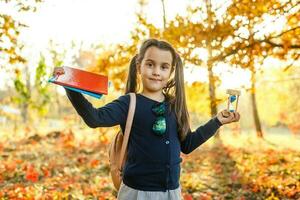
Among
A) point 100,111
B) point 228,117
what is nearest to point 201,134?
point 228,117

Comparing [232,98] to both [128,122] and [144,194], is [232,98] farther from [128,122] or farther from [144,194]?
[144,194]

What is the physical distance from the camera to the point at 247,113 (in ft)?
132

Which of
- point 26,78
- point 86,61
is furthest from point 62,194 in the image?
point 26,78

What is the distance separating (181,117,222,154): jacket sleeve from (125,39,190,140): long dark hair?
55 mm

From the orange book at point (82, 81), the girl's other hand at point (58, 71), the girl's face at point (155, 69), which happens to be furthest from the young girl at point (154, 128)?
the girl's other hand at point (58, 71)

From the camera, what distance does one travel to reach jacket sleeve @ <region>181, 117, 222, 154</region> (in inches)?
108

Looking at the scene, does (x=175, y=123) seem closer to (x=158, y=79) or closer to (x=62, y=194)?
(x=158, y=79)

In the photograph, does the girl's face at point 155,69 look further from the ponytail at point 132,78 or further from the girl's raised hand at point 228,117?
the girl's raised hand at point 228,117

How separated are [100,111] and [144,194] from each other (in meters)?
0.63

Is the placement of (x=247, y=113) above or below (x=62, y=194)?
above

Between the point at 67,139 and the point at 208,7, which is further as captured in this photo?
the point at 67,139

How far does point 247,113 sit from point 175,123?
1522 inches

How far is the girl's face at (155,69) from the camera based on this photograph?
257cm

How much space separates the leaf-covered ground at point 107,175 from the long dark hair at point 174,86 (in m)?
2.88
